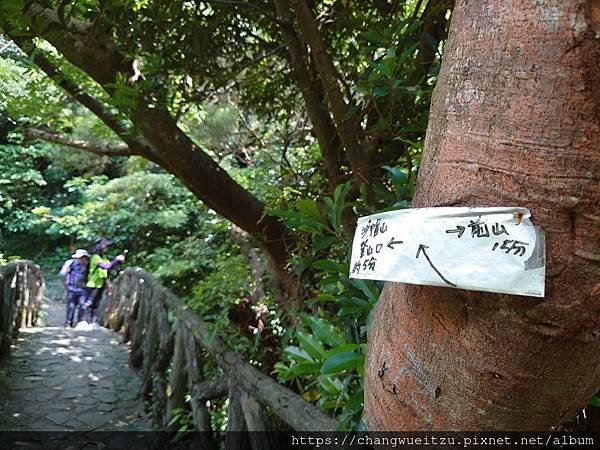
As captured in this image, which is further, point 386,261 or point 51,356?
point 51,356

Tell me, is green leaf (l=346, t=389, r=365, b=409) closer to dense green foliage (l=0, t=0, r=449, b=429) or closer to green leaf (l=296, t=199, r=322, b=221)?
dense green foliage (l=0, t=0, r=449, b=429)

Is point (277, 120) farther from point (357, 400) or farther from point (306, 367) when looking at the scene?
point (357, 400)

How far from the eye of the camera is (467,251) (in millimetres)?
524

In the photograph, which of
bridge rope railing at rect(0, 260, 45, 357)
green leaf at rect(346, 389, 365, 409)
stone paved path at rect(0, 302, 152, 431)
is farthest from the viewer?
bridge rope railing at rect(0, 260, 45, 357)

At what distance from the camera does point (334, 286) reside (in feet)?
5.34

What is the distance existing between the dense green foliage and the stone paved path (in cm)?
87

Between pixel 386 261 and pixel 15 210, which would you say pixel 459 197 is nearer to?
pixel 386 261

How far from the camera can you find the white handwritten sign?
0.50m

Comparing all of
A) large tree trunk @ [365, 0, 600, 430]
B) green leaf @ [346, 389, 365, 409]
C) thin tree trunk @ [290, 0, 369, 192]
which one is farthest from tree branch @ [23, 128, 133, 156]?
large tree trunk @ [365, 0, 600, 430]

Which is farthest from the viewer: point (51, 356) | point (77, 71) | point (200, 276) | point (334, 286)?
point (200, 276)

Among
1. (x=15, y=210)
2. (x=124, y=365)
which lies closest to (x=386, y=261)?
(x=15, y=210)

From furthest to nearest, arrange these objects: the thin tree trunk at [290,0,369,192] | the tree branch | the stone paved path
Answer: the stone paved path < the tree branch < the thin tree trunk at [290,0,369,192]

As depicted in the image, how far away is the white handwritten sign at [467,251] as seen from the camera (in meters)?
0.50

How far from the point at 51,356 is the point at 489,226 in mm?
5406
